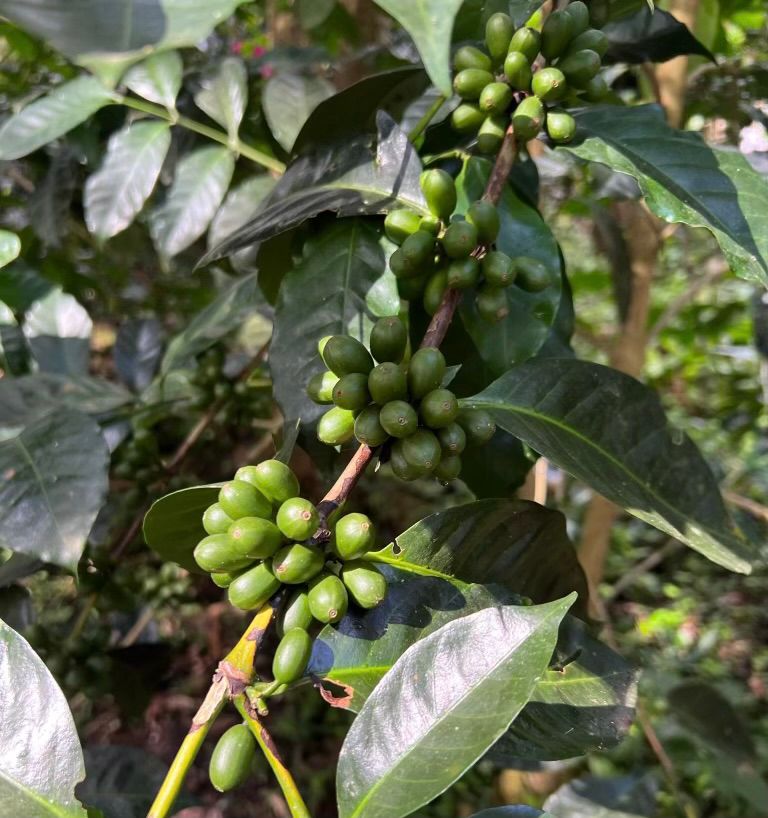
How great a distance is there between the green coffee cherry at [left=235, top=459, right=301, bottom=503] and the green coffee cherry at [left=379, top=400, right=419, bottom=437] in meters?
0.10

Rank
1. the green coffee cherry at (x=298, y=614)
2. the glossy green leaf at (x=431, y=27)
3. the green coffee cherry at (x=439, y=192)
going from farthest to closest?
the green coffee cherry at (x=439, y=192)
the green coffee cherry at (x=298, y=614)
the glossy green leaf at (x=431, y=27)

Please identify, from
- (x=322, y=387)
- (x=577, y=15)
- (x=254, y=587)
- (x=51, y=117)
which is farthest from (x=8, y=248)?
(x=577, y=15)

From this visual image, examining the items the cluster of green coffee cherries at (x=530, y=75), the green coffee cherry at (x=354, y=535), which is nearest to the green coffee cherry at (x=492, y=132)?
the cluster of green coffee cherries at (x=530, y=75)

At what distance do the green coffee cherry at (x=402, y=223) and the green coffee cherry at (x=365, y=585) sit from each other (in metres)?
0.36

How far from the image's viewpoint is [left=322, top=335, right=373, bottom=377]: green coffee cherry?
652 millimetres

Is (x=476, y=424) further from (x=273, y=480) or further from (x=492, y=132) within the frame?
(x=492, y=132)

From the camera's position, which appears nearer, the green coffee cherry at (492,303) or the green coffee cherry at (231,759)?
the green coffee cherry at (231,759)

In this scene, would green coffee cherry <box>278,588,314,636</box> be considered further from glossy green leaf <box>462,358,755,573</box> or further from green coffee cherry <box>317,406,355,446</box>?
glossy green leaf <box>462,358,755,573</box>

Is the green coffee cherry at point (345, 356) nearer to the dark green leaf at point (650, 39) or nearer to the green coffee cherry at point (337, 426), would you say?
the green coffee cherry at point (337, 426)

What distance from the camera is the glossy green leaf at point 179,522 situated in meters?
0.68

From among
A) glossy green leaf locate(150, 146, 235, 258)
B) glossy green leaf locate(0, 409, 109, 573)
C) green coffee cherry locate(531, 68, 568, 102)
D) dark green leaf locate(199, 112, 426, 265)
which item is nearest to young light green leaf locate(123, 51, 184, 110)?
glossy green leaf locate(150, 146, 235, 258)

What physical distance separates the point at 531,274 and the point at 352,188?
0.24 metres

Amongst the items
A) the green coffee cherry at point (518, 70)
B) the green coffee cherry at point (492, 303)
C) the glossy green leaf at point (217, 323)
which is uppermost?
the green coffee cherry at point (518, 70)

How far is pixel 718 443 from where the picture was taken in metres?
3.66
